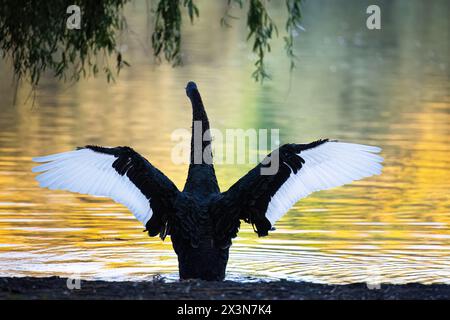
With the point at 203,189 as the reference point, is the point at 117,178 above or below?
above

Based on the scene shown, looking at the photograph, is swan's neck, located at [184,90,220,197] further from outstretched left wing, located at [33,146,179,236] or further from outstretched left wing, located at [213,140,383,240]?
outstretched left wing, located at [33,146,179,236]

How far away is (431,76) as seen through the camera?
93.9 ft

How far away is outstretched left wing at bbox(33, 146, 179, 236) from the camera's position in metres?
9.11

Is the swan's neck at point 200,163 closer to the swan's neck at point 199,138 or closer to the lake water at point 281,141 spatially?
the swan's neck at point 199,138

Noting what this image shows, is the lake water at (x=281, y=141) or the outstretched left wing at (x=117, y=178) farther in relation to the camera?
the lake water at (x=281, y=141)

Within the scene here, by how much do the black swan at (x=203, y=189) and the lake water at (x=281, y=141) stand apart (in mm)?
855

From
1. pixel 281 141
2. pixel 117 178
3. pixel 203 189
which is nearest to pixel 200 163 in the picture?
pixel 203 189

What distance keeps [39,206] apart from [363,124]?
8971mm

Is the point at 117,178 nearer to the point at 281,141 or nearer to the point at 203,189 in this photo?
the point at 203,189

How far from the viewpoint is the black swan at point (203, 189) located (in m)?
9.01

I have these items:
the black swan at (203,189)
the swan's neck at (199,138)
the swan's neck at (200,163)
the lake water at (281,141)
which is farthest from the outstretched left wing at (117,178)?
the lake water at (281,141)

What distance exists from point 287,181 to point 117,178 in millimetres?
1401

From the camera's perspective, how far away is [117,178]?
9.23m

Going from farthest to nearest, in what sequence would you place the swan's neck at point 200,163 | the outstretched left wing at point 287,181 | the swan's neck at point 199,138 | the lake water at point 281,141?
the lake water at point 281,141
the swan's neck at point 199,138
the swan's neck at point 200,163
the outstretched left wing at point 287,181
